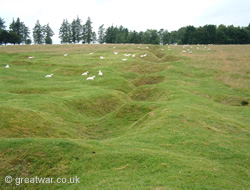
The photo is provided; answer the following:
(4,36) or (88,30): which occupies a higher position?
(88,30)

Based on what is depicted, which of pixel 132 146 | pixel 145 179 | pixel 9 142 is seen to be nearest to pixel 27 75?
pixel 9 142

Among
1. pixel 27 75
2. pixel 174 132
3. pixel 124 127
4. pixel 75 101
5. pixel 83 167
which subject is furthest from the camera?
pixel 27 75

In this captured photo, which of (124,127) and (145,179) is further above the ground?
(145,179)

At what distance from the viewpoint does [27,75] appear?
43.9m

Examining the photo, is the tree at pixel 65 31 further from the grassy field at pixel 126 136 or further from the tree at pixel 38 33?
the grassy field at pixel 126 136

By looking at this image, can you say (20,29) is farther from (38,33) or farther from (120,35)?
(120,35)

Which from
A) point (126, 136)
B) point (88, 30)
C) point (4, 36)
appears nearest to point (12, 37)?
point (4, 36)

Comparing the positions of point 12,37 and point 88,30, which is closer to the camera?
point 12,37

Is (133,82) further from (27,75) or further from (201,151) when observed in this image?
(201,151)

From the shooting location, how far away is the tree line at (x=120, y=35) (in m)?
113

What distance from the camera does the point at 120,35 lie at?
13962 cm

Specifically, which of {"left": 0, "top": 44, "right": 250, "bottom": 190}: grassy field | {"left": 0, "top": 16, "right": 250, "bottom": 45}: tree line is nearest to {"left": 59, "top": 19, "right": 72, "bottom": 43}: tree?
{"left": 0, "top": 16, "right": 250, "bottom": 45}: tree line

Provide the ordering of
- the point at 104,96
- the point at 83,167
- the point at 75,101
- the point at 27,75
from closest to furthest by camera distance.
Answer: the point at 83,167, the point at 75,101, the point at 104,96, the point at 27,75

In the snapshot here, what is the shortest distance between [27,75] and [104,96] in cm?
1872
